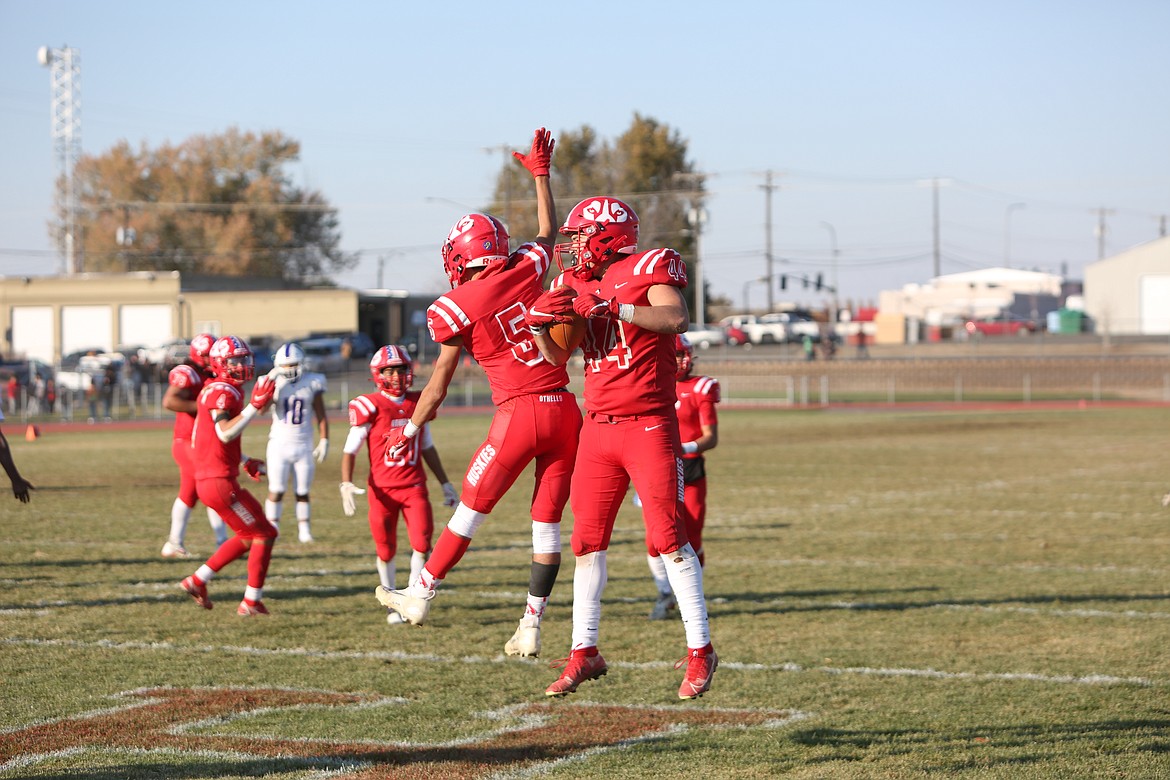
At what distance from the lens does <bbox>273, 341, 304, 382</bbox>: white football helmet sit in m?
13.6

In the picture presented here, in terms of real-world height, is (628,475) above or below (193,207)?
below

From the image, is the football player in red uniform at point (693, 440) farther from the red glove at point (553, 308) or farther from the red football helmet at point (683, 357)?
the red glove at point (553, 308)

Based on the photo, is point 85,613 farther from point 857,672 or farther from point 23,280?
point 23,280

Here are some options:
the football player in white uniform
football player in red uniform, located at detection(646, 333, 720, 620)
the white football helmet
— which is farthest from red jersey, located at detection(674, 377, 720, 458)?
the football player in white uniform

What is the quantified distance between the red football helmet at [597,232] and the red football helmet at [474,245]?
0.41 meters

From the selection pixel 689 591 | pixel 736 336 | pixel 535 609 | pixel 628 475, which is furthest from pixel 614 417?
pixel 736 336

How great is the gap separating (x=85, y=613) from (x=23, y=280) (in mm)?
63766

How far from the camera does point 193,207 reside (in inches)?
3329

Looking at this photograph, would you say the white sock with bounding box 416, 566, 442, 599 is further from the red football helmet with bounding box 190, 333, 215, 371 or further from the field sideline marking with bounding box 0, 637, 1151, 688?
the red football helmet with bounding box 190, 333, 215, 371

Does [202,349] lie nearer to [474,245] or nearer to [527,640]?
[474,245]

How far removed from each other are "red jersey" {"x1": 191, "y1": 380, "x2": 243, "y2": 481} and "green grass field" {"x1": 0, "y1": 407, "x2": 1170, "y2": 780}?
1237mm

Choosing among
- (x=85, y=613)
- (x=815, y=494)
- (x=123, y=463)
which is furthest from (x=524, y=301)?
(x=123, y=463)

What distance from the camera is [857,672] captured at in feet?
28.8

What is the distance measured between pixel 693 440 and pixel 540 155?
12.8ft
